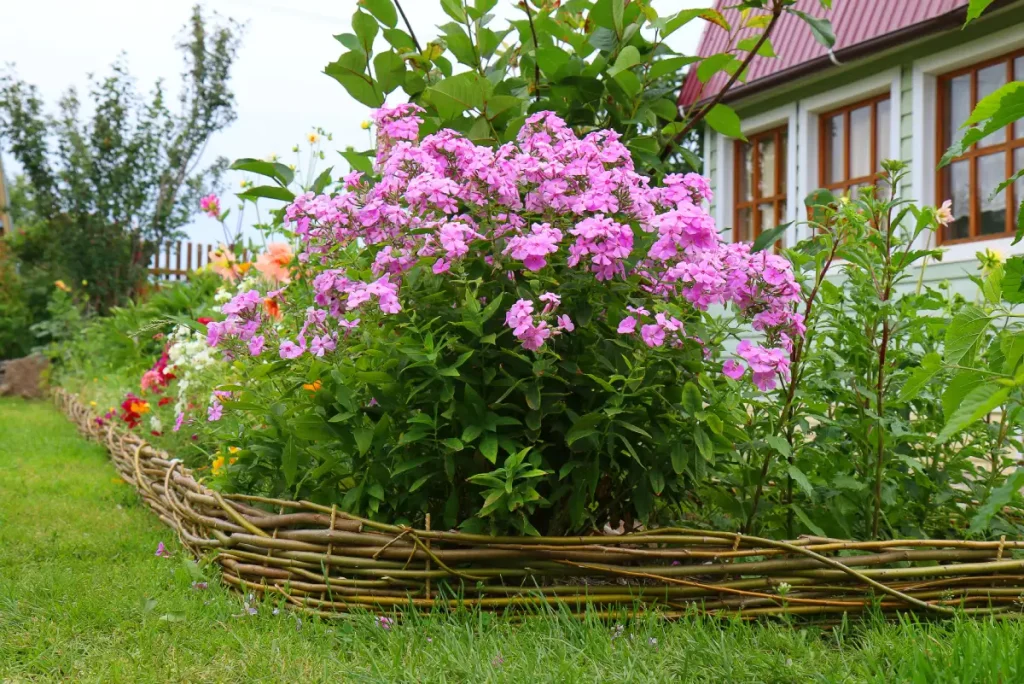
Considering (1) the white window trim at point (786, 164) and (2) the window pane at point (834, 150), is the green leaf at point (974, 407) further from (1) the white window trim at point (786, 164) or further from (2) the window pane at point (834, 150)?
(2) the window pane at point (834, 150)

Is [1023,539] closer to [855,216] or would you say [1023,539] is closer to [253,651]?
[855,216]

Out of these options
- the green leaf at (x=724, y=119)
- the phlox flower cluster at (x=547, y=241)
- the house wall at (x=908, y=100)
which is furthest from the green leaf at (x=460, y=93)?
the house wall at (x=908, y=100)

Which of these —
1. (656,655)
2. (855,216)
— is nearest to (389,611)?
(656,655)

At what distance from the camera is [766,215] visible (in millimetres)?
8023

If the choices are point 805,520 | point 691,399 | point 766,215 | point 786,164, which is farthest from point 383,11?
point 766,215

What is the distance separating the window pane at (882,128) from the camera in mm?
6676

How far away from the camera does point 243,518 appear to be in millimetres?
2316

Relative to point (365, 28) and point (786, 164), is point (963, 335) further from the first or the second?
point (786, 164)

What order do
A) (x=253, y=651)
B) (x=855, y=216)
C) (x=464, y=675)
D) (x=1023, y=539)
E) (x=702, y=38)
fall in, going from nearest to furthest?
1. (x=464, y=675)
2. (x=253, y=651)
3. (x=855, y=216)
4. (x=1023, y=539)
5. (x=702, y=38)

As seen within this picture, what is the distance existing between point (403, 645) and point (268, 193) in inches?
56.4

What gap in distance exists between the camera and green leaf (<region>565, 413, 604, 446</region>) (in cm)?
193

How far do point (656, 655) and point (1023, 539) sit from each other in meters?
1.29

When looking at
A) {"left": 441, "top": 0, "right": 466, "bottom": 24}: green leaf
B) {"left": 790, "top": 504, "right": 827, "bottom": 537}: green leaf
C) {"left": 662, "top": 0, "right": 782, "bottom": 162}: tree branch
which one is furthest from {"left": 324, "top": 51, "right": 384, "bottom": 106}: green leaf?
{"left": 790, "top": 504, "right": 827, "bottom": 537}: green leaf

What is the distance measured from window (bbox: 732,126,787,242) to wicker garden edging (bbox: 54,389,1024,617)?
5806 millimetres
